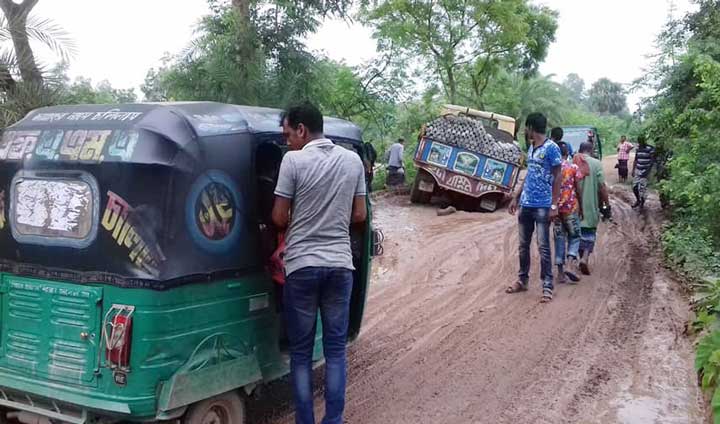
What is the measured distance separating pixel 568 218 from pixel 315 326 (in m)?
4.75

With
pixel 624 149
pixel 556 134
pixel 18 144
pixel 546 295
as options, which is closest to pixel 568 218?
pixel 556 134

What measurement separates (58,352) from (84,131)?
1.14 m

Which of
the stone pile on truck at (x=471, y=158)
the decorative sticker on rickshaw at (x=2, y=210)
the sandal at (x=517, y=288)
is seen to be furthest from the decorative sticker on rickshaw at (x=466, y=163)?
the decorative sticker on rickshaw at (x=2, y=210)

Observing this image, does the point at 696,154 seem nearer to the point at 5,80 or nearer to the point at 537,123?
the point at 537,123

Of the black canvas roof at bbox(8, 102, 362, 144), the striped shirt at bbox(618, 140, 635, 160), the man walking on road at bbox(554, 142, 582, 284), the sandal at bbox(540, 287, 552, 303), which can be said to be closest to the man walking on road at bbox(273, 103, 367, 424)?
the black canvas roof at bbox(8, 102, 362, 144)

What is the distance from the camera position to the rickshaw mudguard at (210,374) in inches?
132

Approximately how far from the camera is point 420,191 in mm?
14734

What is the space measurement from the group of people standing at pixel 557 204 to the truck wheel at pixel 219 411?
3.87 metres

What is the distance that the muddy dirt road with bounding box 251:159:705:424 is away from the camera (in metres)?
4.51

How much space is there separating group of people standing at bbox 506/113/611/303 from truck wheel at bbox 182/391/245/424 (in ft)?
12.7

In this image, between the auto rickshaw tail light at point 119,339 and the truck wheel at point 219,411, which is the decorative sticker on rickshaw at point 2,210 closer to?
the auto rickshaw tail light at point 119,339

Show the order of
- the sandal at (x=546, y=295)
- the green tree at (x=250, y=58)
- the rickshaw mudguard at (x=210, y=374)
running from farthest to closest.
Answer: the green tree at (x=250, y=58) < the sandal at (x=546, y=295) < the rickshaw mudguard at (x=210, y=374)

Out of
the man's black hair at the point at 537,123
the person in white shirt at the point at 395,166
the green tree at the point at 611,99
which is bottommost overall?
the person in white shirt at the point at 395,166

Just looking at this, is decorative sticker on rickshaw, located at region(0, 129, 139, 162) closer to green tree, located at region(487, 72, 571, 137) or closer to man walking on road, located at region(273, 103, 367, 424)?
man walking on road, located at region(273, 103, 367, 424)
